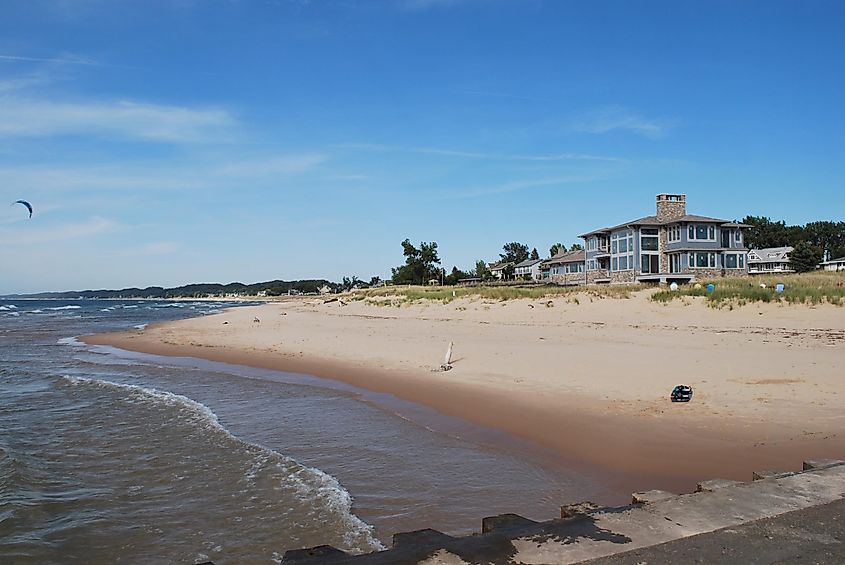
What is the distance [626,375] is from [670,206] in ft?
126

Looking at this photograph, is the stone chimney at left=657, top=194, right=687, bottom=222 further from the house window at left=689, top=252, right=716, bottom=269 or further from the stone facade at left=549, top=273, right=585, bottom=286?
the stone facade at left=549, top=273, right=585, bottom=286

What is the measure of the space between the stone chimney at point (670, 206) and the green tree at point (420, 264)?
46033mm

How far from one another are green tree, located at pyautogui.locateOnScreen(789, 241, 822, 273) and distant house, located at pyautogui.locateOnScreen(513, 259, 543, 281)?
99.2ft

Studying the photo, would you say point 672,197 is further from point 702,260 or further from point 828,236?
point 828,236

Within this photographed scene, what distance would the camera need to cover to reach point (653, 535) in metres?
4.08

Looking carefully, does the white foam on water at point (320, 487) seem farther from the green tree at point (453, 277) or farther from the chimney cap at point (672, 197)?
the green tree at point (453, 277)

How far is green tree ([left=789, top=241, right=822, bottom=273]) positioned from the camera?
225 feet


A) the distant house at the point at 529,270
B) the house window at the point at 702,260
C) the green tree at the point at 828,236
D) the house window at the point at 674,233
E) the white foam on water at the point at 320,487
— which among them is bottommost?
the white foam on water at the point at 320,487

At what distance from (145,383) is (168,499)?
9798mm

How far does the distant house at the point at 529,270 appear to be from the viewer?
88.7m

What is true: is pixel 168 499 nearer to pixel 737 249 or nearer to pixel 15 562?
pixel 15 562

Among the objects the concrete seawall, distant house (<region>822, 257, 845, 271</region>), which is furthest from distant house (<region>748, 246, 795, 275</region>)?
the concrete seawall

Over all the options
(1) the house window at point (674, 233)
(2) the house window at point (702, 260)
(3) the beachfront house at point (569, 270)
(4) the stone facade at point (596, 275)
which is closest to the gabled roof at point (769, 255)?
(3) the beachfront house at point (569, 270)

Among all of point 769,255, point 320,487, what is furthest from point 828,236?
point 320,487
